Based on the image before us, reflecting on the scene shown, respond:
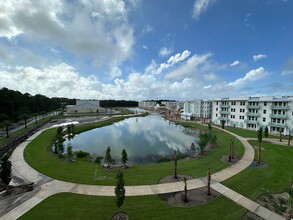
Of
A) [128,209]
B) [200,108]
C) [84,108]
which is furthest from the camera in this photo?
[84,108]

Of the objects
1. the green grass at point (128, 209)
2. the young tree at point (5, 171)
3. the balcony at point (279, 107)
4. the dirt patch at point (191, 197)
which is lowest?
the dirt patch at point (191, 197)

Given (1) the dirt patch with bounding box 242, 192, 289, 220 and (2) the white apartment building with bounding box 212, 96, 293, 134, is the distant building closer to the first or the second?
(2) the white apartment building with bounding box 212, 96, 293, 134

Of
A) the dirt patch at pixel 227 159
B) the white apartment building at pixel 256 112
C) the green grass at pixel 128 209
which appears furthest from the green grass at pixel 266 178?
the white apartment building at pixel 256 112

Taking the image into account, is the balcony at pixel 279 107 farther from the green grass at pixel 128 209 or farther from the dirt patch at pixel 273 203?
the green grass at pixel 128 209

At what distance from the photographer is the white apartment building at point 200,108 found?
274 feet

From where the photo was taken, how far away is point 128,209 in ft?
45.0

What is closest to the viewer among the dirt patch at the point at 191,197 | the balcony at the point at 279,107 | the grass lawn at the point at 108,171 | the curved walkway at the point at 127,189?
the curved walkway at the point at 127,189

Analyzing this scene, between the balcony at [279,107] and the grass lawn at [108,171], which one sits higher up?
the balcony at [279,107]

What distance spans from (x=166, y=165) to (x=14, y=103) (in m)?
78.1

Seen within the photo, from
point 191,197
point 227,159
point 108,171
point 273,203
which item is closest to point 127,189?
point 108,171

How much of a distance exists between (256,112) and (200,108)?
38.1 metres

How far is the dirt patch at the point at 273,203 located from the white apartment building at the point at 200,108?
69.4m

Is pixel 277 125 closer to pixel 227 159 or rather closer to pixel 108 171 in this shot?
pixel 227 159

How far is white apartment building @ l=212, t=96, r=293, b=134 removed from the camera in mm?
44594
